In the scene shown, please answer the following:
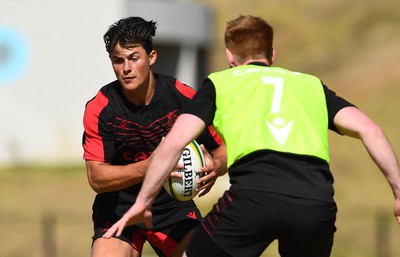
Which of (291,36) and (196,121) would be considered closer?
(196,121)

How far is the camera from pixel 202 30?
2512 centimetres


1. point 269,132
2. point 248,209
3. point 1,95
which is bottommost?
point 1,95

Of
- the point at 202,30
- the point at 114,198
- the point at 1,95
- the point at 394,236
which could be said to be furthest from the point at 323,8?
the point at 114,198

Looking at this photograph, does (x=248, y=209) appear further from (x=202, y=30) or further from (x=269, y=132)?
(x=202, y=30)

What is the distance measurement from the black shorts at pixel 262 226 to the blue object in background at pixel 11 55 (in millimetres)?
18046


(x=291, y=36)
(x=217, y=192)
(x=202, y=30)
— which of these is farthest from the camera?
(x=291, y=36)

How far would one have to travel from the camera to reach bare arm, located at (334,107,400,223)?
5074 mm

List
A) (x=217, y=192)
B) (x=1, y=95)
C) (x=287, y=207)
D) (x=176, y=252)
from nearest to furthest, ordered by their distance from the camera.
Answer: (x=287, y=207) → (x=176, y=252) → (x=217, y=192) → (x=1, y=95)

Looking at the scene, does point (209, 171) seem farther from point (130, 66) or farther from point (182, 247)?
point (130, 66)

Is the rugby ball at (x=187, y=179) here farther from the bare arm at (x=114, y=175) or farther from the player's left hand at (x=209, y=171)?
the bare arm at (x=114, y=175)

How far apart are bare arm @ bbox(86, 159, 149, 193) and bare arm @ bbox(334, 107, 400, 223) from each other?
4.51 ft

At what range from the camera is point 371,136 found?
507cm

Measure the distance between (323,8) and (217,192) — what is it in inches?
941

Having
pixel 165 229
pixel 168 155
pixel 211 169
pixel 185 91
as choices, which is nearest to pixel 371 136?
pixel 168 155
